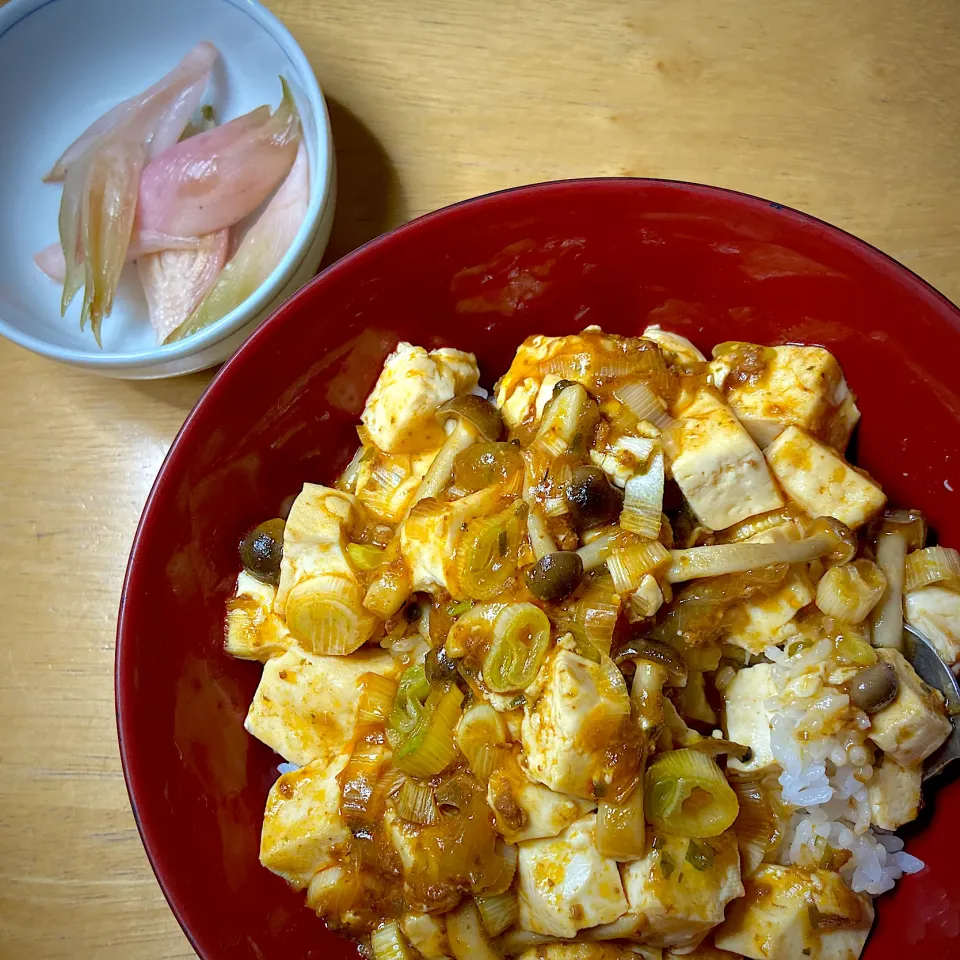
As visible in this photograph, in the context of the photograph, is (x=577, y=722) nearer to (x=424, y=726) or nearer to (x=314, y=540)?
(x=424, y=726)

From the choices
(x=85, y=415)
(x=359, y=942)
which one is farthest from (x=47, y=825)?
(x=85, y=415)

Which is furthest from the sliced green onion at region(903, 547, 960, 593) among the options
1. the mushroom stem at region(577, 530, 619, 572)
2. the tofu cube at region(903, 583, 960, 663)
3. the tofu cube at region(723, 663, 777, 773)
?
the mushroom stem at region(577, 530, 619, 572)

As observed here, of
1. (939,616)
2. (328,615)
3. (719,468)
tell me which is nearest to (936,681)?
(939,616)

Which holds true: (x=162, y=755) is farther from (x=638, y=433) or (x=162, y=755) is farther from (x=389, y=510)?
(x=638, y=433)

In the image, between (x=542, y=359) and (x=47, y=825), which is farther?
(x=47, y=825)

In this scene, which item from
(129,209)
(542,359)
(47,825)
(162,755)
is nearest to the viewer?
(162,755)

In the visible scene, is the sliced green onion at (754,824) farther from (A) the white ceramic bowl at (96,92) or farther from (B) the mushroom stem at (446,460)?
(A) the white ceramic bowl at (96,92)
